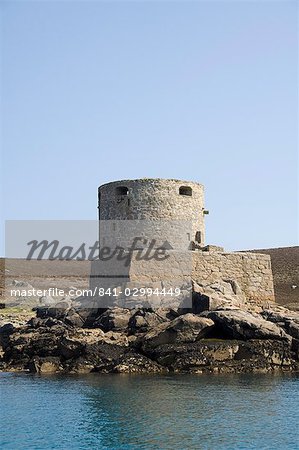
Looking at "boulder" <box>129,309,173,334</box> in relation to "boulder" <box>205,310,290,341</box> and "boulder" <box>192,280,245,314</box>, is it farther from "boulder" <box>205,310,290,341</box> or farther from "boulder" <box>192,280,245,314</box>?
"boulder" <box>205,310,290,341</box>

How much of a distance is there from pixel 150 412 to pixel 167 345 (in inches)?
224

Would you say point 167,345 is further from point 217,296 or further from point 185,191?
point 185,191

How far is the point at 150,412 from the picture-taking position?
14875 mm

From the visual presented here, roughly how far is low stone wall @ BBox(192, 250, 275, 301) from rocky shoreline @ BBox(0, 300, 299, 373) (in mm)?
2815

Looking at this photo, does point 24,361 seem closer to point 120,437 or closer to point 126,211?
point 126,211

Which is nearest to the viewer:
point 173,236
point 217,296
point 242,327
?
point 242,327

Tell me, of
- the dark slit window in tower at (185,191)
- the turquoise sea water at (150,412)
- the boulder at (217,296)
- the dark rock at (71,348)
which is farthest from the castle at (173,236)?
the turquoise sea water at (150,412)

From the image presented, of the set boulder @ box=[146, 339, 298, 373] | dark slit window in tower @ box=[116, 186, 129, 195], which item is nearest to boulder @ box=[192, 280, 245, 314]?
boulder @ box=[146, 339, 298, 373]

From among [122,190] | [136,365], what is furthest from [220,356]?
[122,190]

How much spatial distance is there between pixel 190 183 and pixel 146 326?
7262mm

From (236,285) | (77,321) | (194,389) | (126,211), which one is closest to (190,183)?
(126,211)

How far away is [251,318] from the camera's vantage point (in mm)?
21406

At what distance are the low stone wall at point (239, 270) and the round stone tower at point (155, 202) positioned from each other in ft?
4.65

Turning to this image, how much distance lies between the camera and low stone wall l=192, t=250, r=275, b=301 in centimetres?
2512
